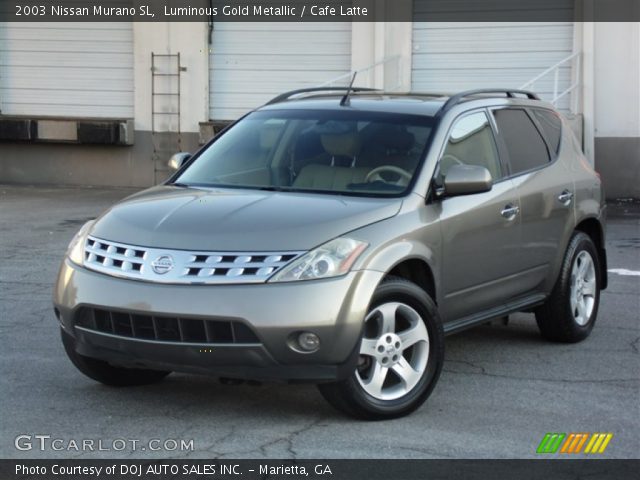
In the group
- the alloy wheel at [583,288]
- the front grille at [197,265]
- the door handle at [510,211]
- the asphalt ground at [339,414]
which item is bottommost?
the asphalt ground at [339,414]

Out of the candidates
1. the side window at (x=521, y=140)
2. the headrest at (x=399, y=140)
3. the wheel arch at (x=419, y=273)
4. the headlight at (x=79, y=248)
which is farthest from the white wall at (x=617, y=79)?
the headlight at (x=79, y=248)

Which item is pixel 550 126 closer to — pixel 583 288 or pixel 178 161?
pixel 583 288

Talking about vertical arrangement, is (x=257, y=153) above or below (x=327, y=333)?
above

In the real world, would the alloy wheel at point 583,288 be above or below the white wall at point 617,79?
below

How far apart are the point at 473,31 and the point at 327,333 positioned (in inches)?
560

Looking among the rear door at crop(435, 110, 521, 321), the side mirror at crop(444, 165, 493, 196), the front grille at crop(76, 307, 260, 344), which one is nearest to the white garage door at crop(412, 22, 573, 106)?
the rear door at crop(435, 110, 521, 321)

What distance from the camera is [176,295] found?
5.44m

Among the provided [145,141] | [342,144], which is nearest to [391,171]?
[342,144]

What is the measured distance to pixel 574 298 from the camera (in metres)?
7.83

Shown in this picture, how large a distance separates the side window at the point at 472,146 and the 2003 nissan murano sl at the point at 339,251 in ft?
0.04

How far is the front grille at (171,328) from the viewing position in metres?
5.39

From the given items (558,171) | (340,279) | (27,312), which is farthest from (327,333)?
(27,312)

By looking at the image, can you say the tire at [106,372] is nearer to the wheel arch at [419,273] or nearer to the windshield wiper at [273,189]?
the windshield wiper at [273,189]
